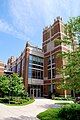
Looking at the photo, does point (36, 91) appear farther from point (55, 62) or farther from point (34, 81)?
point (55, 62)

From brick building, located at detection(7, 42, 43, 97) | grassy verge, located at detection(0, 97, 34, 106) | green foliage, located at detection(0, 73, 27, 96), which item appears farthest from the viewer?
brick building, located at detection(7, 42, 43, 97)

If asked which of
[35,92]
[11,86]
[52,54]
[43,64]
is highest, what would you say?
[52,54]

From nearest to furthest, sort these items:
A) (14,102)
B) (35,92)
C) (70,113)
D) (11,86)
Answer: (70,113)
(14,102)
(11,86)
(35,92)

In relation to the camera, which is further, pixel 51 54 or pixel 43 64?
pixel 43 64

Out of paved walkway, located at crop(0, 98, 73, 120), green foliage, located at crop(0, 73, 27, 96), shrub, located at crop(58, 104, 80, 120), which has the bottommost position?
paved walkway, located at crop(0, 98, 73, 120)

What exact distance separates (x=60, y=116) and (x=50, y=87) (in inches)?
1158

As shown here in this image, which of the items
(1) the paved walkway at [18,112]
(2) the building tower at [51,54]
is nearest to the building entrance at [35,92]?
(2) the building tower at [51,54]

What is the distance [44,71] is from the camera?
45.4 meters

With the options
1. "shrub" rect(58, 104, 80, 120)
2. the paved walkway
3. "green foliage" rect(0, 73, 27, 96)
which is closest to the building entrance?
"green foliage" rect(0, 73, 27, 96)

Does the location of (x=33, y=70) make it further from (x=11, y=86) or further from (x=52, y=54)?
(x=11, y=86)

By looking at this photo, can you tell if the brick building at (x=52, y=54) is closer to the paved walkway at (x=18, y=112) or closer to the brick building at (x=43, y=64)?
the brick building at (x=43, y=64)

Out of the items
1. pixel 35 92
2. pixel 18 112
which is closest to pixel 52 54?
pixel 35 92

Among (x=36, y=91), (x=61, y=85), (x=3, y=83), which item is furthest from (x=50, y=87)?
(x=61, y=85)

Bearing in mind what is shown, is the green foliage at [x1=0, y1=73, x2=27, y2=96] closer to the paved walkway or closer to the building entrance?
the paved walkway
